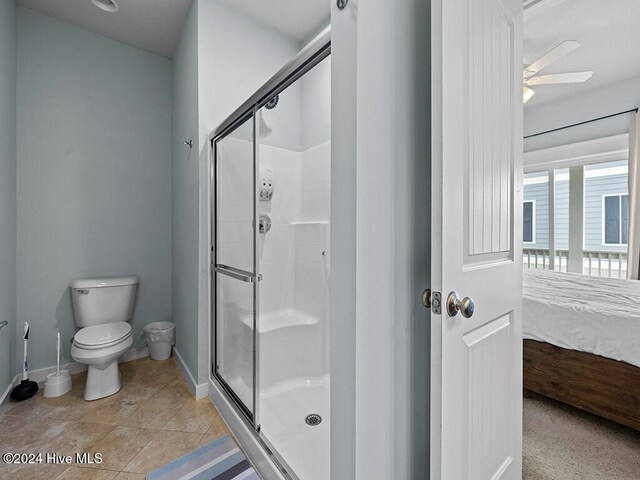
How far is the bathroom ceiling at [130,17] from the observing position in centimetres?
225

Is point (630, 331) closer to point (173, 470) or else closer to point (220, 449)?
point (220, 449)

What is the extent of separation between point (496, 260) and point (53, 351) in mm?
3138

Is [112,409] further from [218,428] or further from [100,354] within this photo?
[218,428]

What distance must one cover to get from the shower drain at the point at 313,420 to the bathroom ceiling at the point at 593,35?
3042 mm

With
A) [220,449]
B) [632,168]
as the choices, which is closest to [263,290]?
[220,449]

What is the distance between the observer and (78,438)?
1718 millimetres

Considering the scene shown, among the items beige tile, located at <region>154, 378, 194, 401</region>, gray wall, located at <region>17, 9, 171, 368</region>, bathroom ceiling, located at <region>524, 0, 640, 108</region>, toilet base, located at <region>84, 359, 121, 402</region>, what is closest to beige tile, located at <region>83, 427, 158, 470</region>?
beige tile, located at <region>154, 378, 194, 401</region>

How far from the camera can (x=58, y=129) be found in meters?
2.45

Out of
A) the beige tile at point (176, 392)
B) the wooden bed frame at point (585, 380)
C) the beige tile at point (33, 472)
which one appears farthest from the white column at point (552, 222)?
the beige tile at point (33, 472)

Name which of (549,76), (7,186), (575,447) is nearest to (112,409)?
(7,186)

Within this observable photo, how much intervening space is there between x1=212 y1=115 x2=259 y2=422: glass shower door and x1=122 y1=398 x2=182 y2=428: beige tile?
0.36 meters

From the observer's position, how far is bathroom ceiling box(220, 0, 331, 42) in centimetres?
225

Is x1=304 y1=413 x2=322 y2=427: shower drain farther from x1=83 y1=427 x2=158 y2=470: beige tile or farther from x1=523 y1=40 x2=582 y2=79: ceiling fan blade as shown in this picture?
x1=523 y1=40 x2=582 y2=79: ceiling fan blade

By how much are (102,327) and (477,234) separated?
2.54 m
